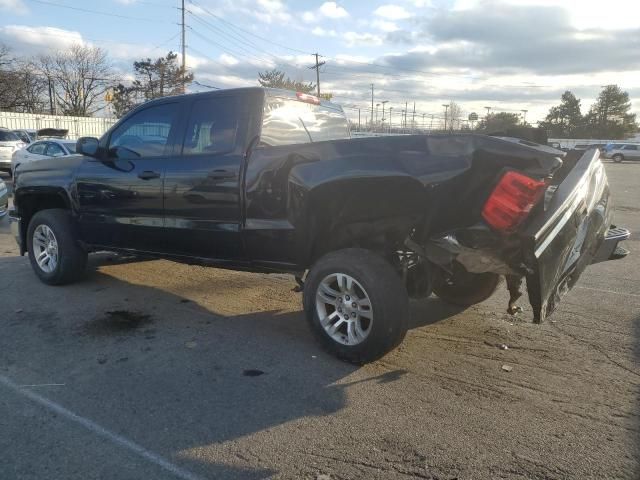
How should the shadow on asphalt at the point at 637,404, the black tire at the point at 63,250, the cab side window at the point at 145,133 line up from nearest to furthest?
1. the shadow on asphalt at the point at 637,404
2. the cab side window at the point at 145,133
3. the black tire at the point at 63,250

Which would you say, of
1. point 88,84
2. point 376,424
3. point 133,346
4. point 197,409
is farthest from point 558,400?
point 88,84

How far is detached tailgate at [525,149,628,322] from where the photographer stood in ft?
10.9

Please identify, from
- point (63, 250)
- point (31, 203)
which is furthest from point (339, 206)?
point (31, 203)

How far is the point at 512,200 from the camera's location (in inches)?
131

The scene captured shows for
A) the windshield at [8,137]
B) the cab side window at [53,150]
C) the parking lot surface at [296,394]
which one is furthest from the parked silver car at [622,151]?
the parking lot surface at [296,394]

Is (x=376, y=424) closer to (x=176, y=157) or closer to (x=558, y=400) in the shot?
(x=558, y=400)

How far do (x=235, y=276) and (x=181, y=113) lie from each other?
2.19 m

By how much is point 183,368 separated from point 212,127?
80.2 inches

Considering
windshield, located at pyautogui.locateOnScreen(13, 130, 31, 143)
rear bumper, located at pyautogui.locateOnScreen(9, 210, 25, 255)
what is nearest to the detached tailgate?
rear bumper, located at pyautogui.locateOnScreen(9, 210, 25, 255)

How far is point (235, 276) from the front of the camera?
6.47 meters

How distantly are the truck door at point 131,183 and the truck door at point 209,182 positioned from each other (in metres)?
0.17

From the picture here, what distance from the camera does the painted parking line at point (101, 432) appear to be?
2705 mm

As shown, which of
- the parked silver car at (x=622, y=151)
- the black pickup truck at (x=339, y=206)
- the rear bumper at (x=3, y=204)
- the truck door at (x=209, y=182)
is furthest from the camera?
the parked silver car at (x=622, y=151)

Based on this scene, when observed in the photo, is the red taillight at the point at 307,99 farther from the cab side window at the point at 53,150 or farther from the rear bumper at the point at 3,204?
the cab side window at the point at 53,150
